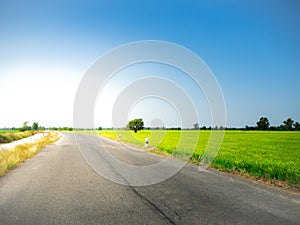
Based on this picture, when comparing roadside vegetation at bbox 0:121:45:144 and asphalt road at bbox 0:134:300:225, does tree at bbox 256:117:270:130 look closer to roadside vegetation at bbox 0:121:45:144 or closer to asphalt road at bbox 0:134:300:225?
roadside vegetation at bbox 0:121:45:144

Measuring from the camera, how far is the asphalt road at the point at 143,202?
377cm

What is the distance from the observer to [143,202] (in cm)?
463

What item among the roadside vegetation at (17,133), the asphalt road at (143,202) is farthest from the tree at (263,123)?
the asphalt road at (143,202)

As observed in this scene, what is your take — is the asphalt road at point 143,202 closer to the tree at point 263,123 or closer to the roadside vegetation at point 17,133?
the roadside vegetation at point 17,133

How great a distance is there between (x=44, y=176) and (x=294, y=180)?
8.03m

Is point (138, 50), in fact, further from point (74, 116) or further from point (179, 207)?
point (179, 207)

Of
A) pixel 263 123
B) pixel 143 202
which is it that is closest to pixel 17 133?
pixel 143 202

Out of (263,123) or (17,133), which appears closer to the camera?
(17,133)

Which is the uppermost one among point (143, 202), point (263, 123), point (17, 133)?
point (263, 123)

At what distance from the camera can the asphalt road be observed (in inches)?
148

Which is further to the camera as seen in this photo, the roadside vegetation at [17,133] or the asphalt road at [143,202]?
the roadside vegetation at [17,133]

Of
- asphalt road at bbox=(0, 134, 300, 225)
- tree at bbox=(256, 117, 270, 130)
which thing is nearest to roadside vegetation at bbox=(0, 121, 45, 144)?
asphalt road at bbox=(0, 134, 300, 225)

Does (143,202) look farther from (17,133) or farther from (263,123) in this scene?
(263,123)

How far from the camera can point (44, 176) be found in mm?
7359
